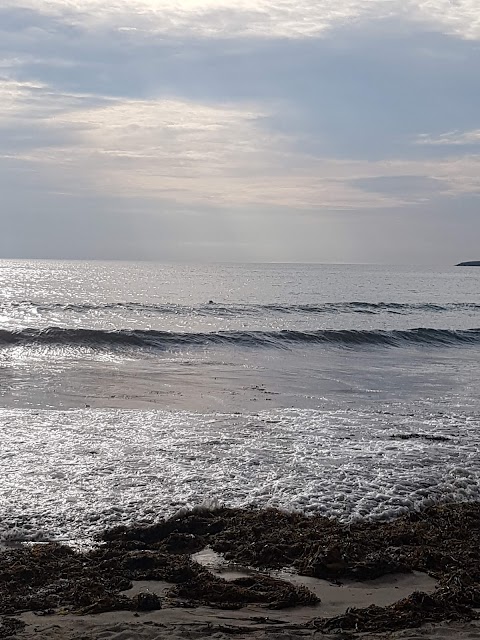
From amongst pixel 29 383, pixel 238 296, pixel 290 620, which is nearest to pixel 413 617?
pixel 290 620

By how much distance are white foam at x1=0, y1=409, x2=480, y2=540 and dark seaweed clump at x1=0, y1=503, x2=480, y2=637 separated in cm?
42

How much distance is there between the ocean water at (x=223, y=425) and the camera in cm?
709

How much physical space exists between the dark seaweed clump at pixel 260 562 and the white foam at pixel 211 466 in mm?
416

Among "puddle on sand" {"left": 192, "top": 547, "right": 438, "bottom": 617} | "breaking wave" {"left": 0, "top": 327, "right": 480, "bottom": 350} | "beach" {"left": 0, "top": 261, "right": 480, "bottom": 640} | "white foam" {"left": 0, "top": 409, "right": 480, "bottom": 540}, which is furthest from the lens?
"breaking wave" {"left": 0, "top": 327, "right": 480, "bottom": 350}

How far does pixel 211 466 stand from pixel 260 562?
2.82 metres

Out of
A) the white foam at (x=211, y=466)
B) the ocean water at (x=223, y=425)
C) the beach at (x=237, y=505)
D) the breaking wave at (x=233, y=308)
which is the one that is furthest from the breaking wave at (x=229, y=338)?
the white foam at (x=211, y=466)

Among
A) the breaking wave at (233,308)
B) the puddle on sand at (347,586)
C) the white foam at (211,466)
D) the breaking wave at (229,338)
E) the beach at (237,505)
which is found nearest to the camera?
the beach at (237,505)

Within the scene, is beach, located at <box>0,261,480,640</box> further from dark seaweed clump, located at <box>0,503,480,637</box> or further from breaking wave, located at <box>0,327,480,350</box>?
breaking wave, located at <box>0,327,480,350</box>

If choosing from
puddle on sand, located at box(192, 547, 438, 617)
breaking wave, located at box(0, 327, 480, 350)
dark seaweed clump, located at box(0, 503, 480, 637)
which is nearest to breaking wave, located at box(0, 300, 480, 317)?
breaking wave, located at box(0, 327, 480, 350)

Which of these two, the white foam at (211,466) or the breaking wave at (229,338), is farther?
the breaking wave at (229,338)

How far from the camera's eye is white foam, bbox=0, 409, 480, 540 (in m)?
6.76

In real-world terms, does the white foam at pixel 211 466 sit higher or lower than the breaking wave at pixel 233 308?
lower

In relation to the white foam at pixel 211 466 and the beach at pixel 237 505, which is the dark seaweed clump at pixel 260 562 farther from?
the white foam at pixel 211 466

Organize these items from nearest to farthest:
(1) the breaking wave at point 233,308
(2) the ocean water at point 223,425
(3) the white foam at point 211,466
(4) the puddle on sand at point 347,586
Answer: (4) the puddle on sand at point 347,586, (3) the white foam at point 211,466, (2) the ocean water at point 223,425, (1) the breaking wave at point 233,308
